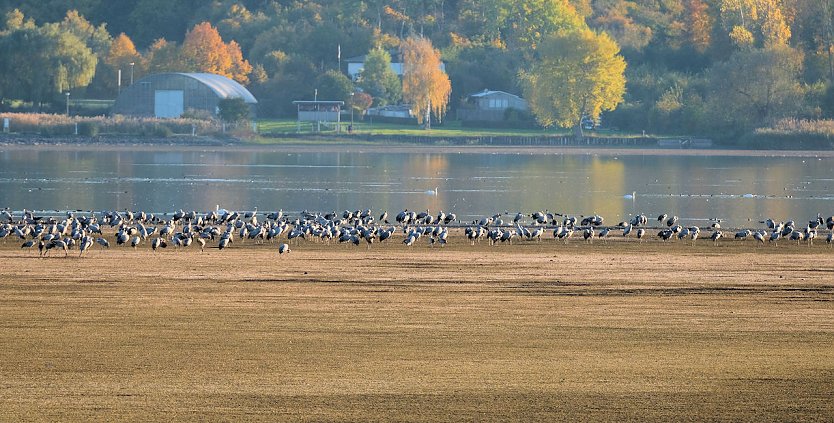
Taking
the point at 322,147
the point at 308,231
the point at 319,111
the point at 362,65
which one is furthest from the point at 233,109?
the point at 308,231

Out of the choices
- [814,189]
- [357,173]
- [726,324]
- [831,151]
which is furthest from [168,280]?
[831,151]

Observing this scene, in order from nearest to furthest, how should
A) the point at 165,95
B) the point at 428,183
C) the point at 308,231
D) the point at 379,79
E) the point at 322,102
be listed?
the point at 308,231
the point at 428,183
the point at 165,95
the point at 322,102
the point at 379,79

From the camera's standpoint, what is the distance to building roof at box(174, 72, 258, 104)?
134750 mm

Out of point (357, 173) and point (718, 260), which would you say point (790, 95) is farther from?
point (718, 260)

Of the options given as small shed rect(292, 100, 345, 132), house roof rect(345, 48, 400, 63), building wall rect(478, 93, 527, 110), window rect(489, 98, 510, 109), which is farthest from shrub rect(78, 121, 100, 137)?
window rect(489, 98, 510, 109)

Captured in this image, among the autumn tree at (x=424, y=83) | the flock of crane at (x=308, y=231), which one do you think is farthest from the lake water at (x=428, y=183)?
the autumn tree at (x=424, y=83)

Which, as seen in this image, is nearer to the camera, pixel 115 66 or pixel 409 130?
pixel 409 130

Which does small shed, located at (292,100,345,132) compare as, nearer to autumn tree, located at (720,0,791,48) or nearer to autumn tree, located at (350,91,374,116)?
autumn tree, located at (350,91,374,116)

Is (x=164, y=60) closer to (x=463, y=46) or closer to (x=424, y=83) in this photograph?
(x=424, y=83)

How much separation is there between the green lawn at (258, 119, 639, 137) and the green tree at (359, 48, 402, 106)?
579cm

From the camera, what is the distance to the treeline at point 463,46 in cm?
12800

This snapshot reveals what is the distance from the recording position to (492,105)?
144000 millimetres

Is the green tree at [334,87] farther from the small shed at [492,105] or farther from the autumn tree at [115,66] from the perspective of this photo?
the autumn tree at [115,66]

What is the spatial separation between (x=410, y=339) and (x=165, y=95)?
11769cm
